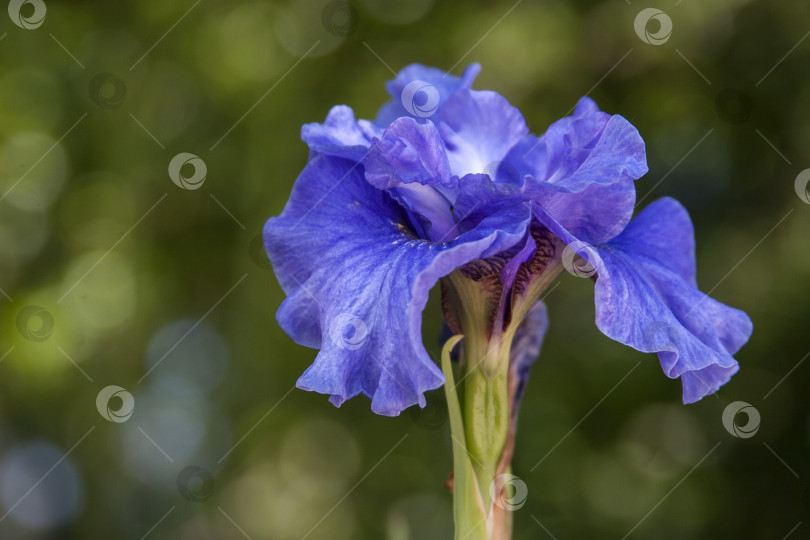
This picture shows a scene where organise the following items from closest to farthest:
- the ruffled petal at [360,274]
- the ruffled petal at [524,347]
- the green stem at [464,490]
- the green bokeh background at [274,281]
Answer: the ruffled petal at [360,274], the green stem at [464,490], the ruffled petal at [524,347], the green bokeh background at [274,281]

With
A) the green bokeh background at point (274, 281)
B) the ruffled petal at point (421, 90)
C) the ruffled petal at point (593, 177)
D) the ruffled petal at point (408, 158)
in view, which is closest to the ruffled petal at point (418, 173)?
the ruffled petal at point (408, 158)

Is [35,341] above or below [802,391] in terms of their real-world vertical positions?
below

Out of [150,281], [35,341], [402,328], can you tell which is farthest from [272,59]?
[402,328]

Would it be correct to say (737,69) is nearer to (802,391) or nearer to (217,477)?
(802,391)

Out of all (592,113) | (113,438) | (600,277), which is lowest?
(113,438)

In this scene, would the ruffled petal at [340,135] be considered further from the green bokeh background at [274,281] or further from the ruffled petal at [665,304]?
the green bokeh background at [274,281]

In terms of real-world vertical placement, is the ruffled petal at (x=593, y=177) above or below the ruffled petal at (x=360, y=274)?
above
